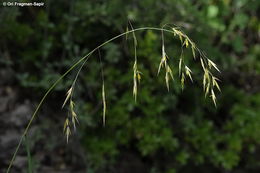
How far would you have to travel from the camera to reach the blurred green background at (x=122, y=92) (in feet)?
9.46

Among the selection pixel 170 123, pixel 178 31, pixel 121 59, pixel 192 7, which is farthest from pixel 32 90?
pixel 178 31

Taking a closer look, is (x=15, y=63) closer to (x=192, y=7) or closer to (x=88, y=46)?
(x=88, y=46)

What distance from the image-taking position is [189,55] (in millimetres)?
3262

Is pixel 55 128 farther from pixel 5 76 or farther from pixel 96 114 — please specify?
pixel 5 76

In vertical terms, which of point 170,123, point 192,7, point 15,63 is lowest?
point 170,123

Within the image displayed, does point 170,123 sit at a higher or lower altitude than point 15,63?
lower

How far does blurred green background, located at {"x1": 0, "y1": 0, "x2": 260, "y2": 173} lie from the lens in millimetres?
2883

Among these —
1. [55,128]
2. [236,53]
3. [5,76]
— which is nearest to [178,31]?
[55,128]

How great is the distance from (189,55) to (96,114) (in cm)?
82

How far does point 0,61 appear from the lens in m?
2.87

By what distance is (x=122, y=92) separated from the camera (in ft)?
10.2

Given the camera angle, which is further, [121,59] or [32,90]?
[121,59]

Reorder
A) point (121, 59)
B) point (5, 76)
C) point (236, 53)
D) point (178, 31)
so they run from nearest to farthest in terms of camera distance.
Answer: point (178, 31), point (5, 76), point (121, 59), point (236, 53)

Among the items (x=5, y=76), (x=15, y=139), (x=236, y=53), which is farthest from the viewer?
(x=236, y=53)
